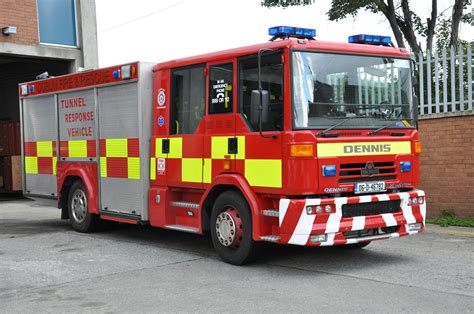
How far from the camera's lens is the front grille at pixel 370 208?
640cm

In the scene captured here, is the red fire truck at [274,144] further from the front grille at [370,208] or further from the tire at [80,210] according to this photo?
the tire at [80,210]

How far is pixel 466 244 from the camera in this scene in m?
7.96

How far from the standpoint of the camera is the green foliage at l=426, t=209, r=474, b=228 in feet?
31.2

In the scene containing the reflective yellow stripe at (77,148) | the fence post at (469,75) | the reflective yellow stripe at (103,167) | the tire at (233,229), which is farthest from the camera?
the fence post at (469,75)

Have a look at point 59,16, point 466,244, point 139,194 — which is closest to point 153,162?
point 139,194

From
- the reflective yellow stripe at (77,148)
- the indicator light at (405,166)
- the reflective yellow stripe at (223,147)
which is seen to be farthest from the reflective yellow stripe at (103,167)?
the indicator light at (405,166)

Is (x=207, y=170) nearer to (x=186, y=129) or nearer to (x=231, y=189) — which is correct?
(x=231, y=189)

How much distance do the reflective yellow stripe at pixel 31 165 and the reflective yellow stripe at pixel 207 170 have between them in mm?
4747

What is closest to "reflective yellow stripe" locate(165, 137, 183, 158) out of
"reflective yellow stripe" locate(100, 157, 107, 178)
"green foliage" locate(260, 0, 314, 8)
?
"reflective yellow stripe" locate(100, 157, 107, 178)

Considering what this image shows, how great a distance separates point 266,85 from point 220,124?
2.96 feet

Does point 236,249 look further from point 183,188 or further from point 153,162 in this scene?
point 153,162

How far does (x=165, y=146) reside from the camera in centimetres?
793

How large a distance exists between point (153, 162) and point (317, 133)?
114 inches

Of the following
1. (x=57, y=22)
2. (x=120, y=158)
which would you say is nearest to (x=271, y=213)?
(x=120, y=158)
